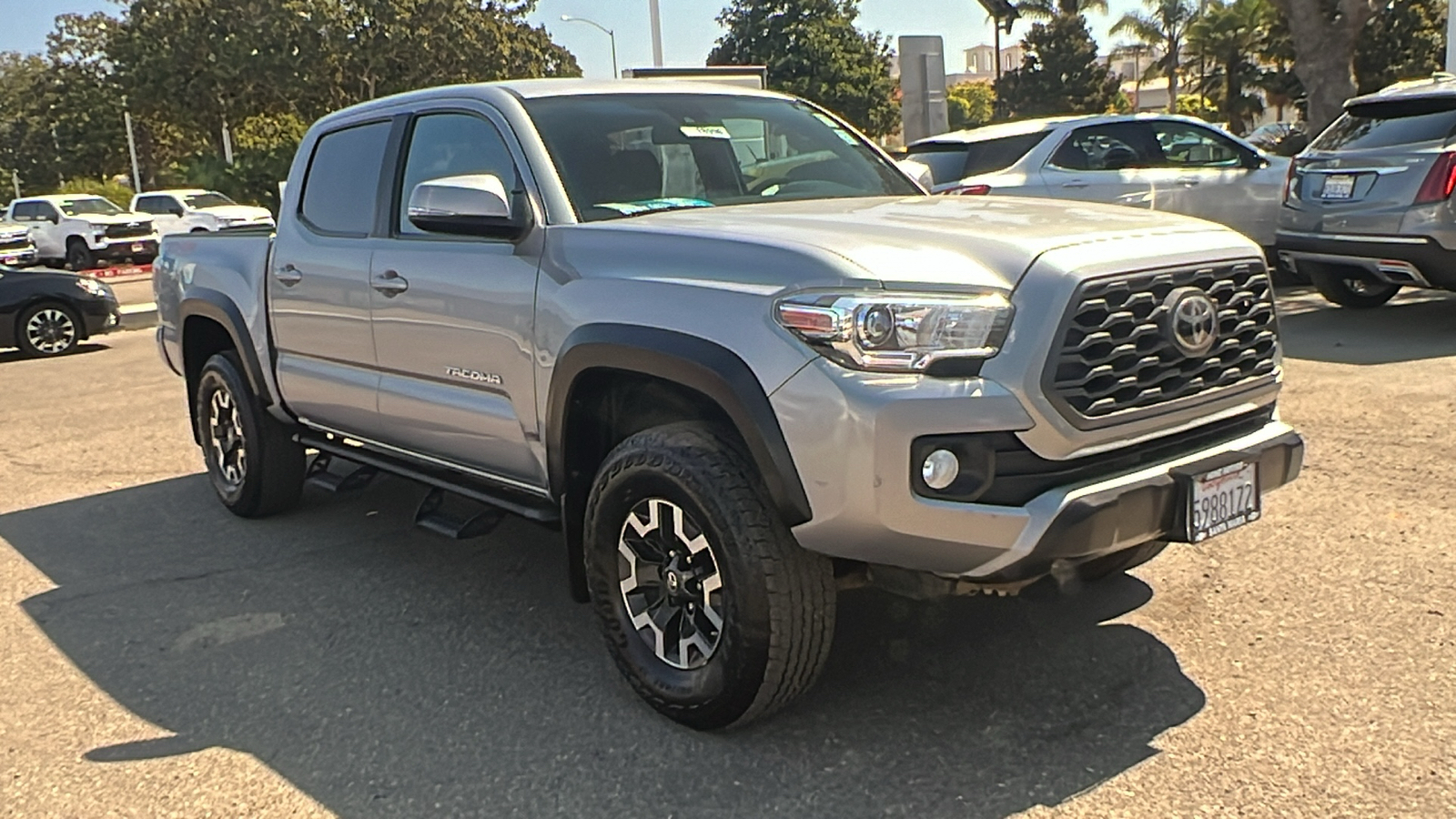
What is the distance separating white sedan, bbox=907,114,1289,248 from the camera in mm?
10688

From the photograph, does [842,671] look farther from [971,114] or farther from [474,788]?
A: [971,114]

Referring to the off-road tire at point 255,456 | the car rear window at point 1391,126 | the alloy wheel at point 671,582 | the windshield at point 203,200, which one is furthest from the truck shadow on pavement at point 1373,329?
the windshield at point 203,200

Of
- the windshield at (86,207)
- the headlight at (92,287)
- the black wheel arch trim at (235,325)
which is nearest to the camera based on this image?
the black wheel arch trim at (235,325)

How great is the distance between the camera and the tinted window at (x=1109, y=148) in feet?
35.4

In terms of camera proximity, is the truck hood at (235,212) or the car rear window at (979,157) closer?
the car rear window at (979,157)

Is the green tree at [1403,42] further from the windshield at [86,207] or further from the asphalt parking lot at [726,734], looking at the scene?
the asphalt parking lot at [726,734]

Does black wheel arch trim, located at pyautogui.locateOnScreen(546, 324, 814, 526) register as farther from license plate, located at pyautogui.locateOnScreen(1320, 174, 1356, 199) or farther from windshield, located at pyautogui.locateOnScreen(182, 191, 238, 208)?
windshield, located at pyautogui.locateOnScreen(182, 191, 238, 208)

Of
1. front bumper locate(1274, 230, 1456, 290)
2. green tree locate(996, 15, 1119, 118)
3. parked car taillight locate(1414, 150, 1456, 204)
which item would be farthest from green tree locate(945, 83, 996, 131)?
parked car taillight locate(1414, 150, 1456, 204)

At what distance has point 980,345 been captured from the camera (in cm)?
310

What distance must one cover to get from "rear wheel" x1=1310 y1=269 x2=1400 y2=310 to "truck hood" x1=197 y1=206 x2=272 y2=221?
906 inches

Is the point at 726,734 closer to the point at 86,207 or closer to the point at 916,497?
the point at 916,497

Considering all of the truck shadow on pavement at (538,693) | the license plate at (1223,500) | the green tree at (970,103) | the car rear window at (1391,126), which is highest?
the green tree at (970,103)

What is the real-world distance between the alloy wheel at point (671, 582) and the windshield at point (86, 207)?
2669cm

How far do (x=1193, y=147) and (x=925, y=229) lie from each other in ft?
28.7
